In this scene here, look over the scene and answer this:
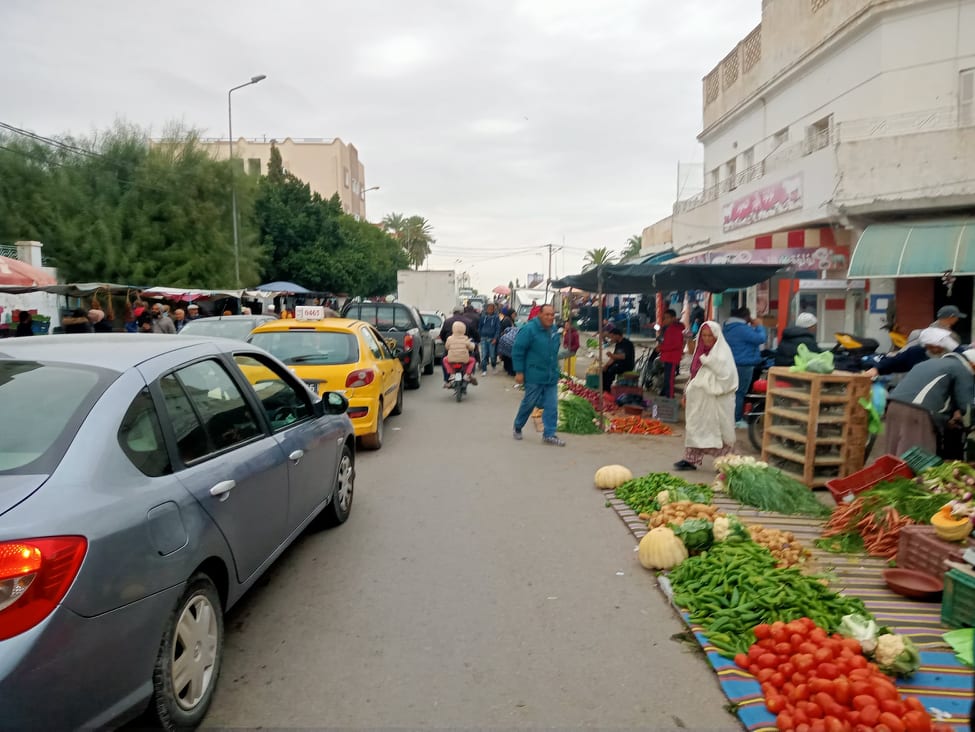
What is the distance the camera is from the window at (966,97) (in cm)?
1423

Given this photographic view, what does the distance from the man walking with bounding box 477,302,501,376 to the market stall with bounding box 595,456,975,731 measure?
Result: 1323cm

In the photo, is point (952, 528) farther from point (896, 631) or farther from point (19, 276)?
point (19, 276)

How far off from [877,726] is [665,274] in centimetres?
809

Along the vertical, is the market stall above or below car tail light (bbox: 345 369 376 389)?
below

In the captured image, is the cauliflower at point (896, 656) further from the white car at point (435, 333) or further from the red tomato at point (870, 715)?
the white car at point (435, 333)

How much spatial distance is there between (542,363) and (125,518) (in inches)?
287

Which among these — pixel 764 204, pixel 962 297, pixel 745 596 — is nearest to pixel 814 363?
pixel 745 596

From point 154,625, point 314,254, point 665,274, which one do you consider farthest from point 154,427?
point 314,254

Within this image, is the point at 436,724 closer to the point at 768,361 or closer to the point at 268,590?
the point at 268,590

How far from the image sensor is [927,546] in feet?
15.4

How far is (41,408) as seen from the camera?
3.04 metres

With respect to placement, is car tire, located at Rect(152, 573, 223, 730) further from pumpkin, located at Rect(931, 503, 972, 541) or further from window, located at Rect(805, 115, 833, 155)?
window, located at Rect(805, 115, 833, 155)

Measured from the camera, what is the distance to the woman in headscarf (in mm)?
7715

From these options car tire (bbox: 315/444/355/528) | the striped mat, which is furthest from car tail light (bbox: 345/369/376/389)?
the striped mat
